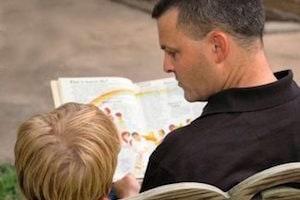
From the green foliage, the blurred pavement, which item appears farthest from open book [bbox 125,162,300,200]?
the blurred pavement

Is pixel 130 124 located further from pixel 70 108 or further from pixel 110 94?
pixel 70 108

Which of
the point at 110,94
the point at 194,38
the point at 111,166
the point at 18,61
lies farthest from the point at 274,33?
the point at 111,166

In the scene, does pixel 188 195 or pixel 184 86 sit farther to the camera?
pixel 184 86

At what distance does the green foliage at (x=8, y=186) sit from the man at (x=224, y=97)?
140 centimetres

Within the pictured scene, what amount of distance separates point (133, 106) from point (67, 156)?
2.51 feet

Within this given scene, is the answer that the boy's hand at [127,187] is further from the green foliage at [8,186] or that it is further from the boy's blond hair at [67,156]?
the green foliage at [8,186]

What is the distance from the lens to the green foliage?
10.6 ft

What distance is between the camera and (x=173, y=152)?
5.89ft

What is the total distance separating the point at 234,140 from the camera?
179 cm

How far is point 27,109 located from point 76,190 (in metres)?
2.32

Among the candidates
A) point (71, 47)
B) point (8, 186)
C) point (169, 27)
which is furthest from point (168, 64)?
point (71, 47)

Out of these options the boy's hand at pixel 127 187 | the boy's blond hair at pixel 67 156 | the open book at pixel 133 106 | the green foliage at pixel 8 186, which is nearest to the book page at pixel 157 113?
the open book at pixel 133 106

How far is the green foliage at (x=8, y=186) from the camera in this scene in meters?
3.23

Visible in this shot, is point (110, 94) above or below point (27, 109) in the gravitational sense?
above
